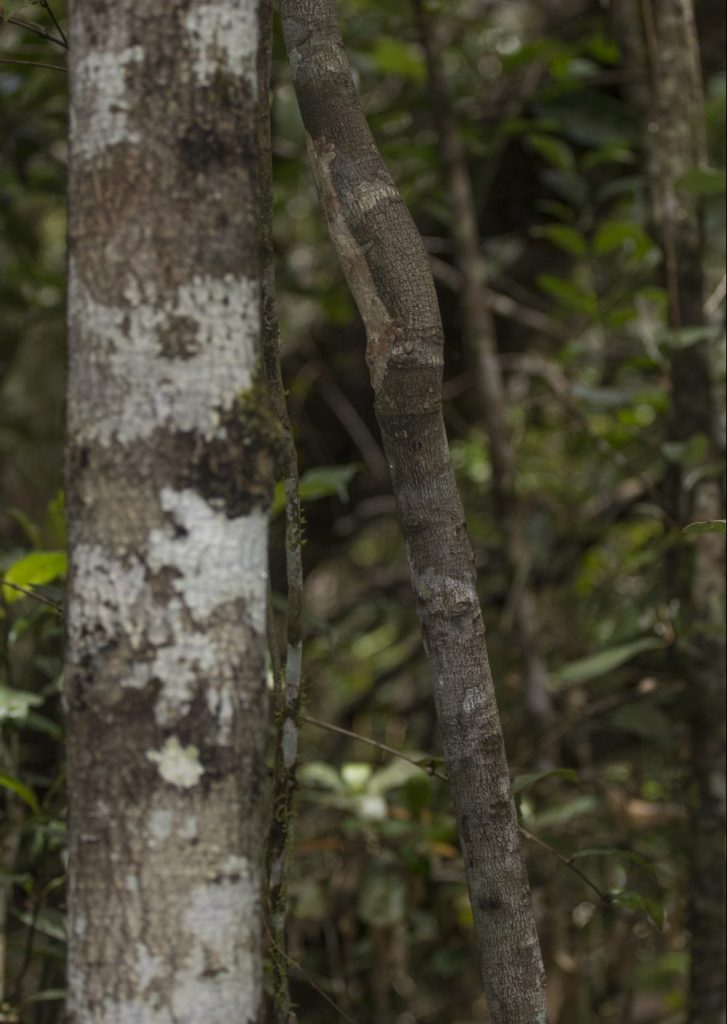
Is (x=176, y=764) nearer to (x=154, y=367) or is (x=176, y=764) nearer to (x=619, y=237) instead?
(x=154, y=367)

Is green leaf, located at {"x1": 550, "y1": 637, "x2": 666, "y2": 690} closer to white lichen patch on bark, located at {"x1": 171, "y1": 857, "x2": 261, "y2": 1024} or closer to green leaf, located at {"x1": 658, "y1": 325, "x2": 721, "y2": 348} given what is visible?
green leaf, located at {"x1": 658, "y1": 325, "x2": 721, "y2": 348}

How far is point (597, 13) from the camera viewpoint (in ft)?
9.62

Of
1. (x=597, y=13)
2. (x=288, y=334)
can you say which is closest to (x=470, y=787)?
(x=288, y=334)

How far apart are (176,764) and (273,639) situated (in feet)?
1.32

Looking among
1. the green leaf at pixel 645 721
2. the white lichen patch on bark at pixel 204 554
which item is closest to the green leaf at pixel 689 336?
the green leaf at pixel 645 721

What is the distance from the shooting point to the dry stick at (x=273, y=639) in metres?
1.14

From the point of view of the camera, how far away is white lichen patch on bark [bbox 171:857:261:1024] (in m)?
0.75

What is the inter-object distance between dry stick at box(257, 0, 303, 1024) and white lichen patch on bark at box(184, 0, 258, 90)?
0.29 metres

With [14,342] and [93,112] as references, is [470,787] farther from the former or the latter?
[14,342]

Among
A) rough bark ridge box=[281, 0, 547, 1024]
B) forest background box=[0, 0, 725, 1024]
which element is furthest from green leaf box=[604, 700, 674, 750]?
rough bark ridge box=[281, 0, 547, 1024]

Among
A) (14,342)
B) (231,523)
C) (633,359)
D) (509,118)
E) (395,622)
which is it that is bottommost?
(231,523)

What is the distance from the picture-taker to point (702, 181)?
180cm

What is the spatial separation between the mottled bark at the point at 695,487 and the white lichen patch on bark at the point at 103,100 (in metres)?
1.32

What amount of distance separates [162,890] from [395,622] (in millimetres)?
2305
